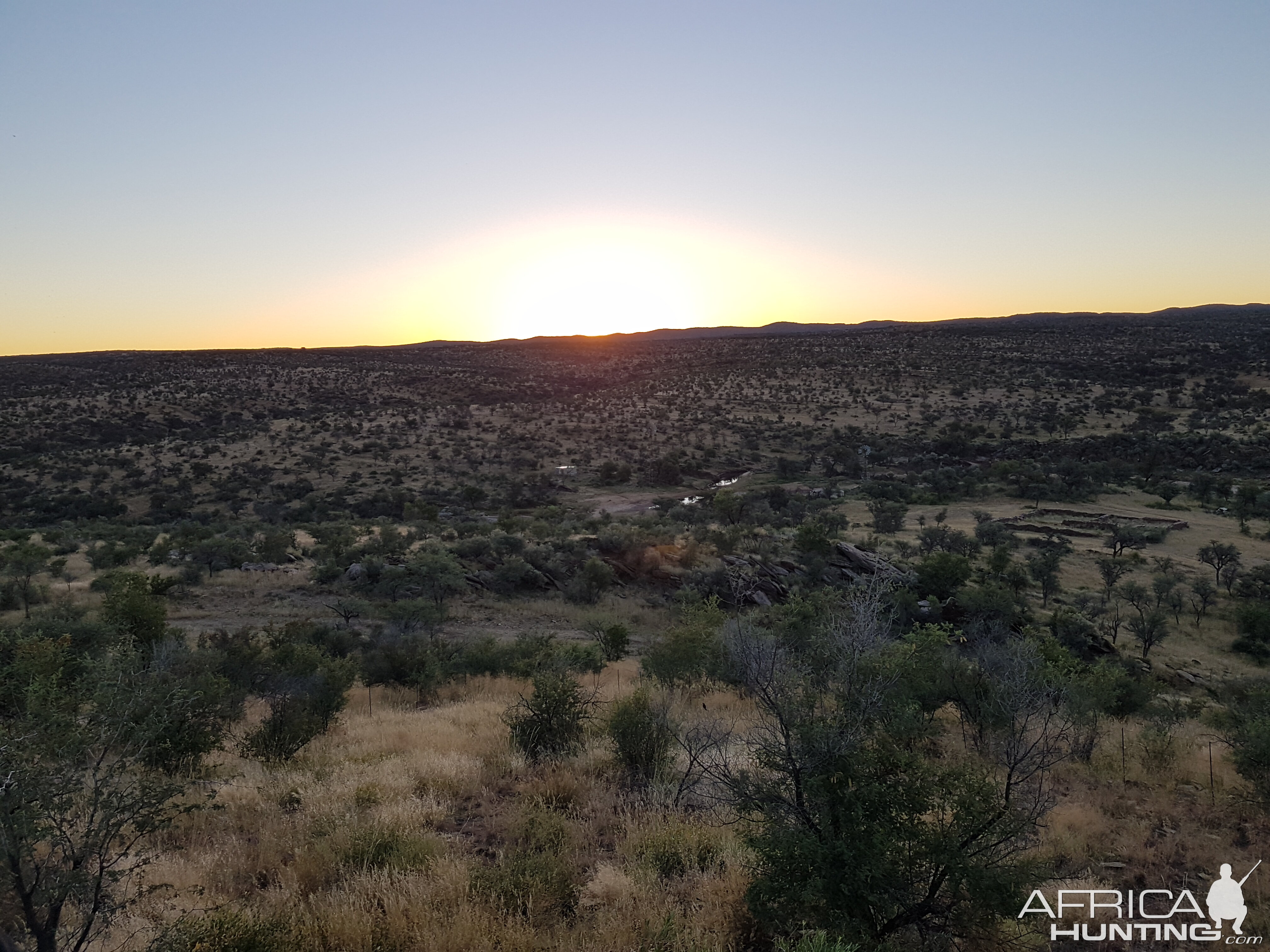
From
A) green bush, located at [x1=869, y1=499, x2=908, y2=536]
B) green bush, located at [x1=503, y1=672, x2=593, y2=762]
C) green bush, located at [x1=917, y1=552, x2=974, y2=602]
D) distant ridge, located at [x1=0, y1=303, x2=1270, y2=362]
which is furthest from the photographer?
distant ridge, located at [x1=0, y1=303, x2=1270, y2=362]

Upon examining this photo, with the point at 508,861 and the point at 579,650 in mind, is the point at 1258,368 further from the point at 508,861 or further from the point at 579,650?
the point at 508,861

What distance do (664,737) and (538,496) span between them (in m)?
31.1

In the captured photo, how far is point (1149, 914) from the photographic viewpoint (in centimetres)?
619

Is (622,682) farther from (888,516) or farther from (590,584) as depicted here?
(888,516)

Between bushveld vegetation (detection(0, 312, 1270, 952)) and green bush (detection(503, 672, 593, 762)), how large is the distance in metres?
0.07

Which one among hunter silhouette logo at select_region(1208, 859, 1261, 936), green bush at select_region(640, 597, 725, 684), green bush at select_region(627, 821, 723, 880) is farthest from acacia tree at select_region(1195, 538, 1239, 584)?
green bush at select_region(627, 821, 723, 880)

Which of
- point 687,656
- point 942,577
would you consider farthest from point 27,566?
point 942,577

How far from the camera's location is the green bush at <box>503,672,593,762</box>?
9.35m

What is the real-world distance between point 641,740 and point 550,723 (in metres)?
1.53

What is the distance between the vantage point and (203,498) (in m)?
37.7

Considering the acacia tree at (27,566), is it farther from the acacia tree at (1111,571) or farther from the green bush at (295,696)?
the acacia tree at (1111,571)

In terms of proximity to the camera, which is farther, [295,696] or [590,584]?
[590,584]

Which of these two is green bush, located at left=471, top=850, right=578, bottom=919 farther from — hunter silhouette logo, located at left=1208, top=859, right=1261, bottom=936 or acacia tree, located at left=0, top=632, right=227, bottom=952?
hunter silhouette logo, located at left=1208, top=859, right=1261, bottom=936

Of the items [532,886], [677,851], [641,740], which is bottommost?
[641,740]
